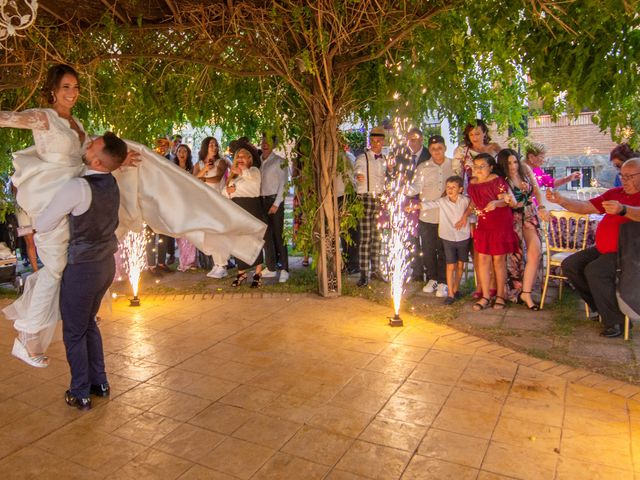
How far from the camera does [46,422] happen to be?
372 cm

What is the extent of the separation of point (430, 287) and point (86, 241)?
4651mm

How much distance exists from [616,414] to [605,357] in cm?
116

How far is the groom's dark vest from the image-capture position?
12.1 ft

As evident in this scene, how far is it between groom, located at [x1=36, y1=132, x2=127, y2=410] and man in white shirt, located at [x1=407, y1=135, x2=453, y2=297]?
14.1ft

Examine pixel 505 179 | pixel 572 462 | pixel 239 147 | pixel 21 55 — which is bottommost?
pixel 572 462

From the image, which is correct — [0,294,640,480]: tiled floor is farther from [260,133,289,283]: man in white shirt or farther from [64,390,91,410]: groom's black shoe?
[260,133,289,283]: man in white shirt

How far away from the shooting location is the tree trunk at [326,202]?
6.68 meters

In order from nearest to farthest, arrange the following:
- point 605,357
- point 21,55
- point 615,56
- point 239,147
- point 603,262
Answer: point 615,56 < point 605,357 < point 603,262 < point 21,55 < point 239,147

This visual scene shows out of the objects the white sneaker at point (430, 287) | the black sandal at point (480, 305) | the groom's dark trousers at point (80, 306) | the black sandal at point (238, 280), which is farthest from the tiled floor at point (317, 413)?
the black sandal at point (238, 280)

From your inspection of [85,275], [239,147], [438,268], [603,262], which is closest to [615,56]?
[603,262]

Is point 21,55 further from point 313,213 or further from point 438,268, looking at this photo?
point 438,268

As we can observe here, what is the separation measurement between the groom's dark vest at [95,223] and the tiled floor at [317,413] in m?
1.11

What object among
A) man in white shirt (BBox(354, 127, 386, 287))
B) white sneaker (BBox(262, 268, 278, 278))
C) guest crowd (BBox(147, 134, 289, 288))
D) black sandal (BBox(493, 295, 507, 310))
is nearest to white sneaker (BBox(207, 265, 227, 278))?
guest crowd (BBox(147, 134, 289, 288))

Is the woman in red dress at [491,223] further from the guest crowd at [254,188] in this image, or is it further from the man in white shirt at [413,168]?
the guest crowd at [254,188]
